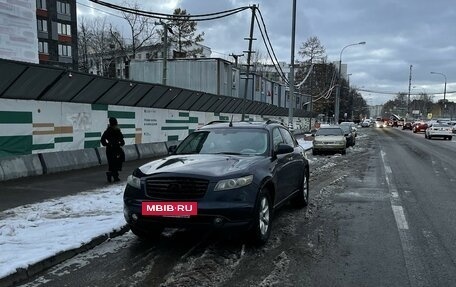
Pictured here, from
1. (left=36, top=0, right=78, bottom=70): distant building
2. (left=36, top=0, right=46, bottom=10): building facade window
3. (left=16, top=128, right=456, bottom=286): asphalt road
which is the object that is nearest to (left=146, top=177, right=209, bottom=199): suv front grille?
(left=16, top=128, right=456, bottom=286): asphalt road

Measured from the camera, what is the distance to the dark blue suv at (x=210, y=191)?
5578mm

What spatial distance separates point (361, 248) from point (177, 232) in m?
2.65

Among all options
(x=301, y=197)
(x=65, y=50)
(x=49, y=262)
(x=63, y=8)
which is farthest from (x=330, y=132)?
(x=63, y=8)

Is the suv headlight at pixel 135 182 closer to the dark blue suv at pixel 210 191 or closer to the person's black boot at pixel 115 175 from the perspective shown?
the dark blue suv at pixel 210 191

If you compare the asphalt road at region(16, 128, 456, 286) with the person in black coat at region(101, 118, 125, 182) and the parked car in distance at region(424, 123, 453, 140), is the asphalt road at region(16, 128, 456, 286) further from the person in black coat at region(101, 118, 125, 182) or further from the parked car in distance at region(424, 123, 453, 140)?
the parked car in distance at region(424, 123, 453, 140)

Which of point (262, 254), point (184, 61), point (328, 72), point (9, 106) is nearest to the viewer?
point (262, 254)

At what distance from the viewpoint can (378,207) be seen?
8992 millimetres

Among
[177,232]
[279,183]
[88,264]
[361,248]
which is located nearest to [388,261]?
[361,248]

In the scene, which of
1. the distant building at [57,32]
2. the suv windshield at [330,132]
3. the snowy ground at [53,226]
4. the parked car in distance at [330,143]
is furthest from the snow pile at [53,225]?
the distant building at [57,32]

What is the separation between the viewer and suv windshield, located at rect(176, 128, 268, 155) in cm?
701

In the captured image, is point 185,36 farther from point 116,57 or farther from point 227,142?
point 227,142

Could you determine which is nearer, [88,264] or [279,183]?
[88,264]

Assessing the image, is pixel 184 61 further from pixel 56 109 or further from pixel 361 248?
pixel 361 248

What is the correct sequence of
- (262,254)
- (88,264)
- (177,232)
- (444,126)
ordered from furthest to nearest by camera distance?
(444,126) → (177,232) → (262,254) → (88,264)
